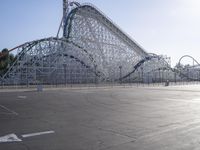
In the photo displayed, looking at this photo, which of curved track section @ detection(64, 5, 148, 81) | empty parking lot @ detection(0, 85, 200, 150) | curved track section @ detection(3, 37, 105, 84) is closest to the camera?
empty parking lot @ detection(0, 85, 200, 150)

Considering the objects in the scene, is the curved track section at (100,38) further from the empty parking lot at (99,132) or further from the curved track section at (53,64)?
the empty parking lot at (99,132)

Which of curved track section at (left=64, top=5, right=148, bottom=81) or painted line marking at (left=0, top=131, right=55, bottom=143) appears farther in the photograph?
curved track section at (left=64, top=5, right=148, bottom=81)

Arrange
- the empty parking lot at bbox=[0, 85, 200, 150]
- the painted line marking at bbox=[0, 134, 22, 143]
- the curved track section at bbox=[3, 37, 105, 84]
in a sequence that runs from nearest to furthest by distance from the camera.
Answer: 1. the empty parking lot at bbox=[0, 85, 200, 150]
2. the painted line marking at bbox=[0, 134, 22, 143]
3. the curved track section at bbox=[3, 37, 105, 84]

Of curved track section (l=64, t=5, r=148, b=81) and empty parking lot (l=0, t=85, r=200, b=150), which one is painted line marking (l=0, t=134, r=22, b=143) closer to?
empty parking lot (l=0, t=85, r=200, b=150)

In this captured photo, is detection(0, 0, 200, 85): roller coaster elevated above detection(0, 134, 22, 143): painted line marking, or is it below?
above

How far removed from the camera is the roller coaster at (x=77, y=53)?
223 feet

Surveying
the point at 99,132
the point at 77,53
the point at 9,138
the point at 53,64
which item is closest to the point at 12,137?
the point at 9,138

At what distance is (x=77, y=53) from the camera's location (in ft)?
243

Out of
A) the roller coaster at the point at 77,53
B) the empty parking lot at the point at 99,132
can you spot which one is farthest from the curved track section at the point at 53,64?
the empty parking lot at the point at 99,132

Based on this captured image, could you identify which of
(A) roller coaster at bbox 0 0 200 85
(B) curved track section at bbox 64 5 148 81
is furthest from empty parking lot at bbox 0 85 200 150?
(B) curved track section at bbox 64 5 148 81

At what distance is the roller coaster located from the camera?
223 ft

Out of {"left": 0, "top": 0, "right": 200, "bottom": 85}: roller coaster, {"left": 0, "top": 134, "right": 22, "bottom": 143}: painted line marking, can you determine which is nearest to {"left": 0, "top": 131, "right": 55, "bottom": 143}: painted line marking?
{"left": 0, "top": 134, "right": 22, "bottom": 143}: painted line marking

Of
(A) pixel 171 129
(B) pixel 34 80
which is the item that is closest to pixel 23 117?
(A) pixel 171 129

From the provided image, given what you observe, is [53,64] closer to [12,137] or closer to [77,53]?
[77,53]
